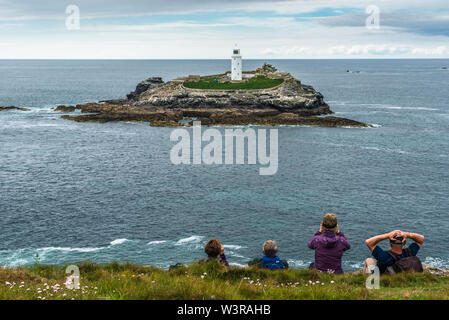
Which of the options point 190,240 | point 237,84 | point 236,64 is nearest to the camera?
point 190,240

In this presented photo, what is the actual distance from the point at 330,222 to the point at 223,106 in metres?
81.1

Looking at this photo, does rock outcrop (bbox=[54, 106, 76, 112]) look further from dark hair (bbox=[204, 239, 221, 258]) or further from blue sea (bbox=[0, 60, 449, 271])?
dark hair (bbox=[204, 239, 221, 258])

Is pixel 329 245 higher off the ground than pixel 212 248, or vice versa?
pixel 329 245

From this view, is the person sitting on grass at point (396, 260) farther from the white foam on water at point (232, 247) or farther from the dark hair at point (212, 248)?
the white foam on water at point (232, 247)

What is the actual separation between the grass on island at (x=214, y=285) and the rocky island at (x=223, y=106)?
67.8 meters

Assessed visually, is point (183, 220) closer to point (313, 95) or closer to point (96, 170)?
point (96, 170)

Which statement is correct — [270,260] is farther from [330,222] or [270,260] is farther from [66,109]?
[66,109]

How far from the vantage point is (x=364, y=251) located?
A: 2802cm

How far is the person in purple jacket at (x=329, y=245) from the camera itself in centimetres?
1064

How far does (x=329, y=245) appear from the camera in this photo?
11.1 m

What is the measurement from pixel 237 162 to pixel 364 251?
90.5 ft

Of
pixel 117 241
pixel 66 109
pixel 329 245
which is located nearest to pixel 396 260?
pixel 329 245

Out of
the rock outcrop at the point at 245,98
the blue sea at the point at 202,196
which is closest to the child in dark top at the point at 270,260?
the blue sea at the point at 202,196

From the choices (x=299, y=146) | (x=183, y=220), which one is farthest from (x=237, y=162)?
(x=183, y=220)
